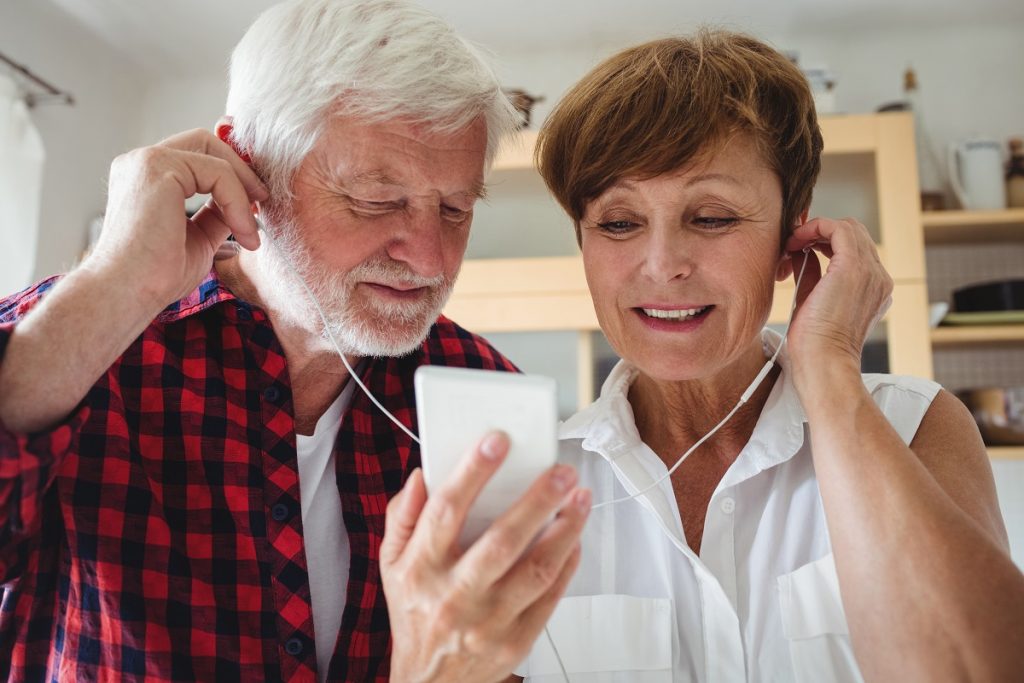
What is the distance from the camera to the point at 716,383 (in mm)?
1188

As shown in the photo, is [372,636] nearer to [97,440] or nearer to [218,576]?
[218,576]

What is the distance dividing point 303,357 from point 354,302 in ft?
0.39

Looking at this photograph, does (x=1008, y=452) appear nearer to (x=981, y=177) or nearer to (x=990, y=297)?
(x=990, y=297)

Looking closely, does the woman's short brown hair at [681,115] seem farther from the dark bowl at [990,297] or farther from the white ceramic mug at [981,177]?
the white ceramic mug at [981,177]

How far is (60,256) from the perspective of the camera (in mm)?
3432

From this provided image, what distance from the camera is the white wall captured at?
3217 millimetres

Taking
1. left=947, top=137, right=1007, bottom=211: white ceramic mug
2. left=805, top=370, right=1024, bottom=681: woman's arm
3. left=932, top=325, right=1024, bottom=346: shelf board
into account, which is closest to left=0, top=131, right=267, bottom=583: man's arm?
left=805, top=370, right=1024, bottom=681: woman's arm

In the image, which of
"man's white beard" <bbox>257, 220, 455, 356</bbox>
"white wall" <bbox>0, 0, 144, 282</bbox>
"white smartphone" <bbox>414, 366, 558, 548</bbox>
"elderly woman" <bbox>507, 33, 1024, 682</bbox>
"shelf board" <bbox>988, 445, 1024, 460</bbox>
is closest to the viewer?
"white smartphone" <bbox>414, 366, 558, 548</bbox>

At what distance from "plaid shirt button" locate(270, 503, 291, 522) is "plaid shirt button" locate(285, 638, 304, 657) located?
5.4 inches

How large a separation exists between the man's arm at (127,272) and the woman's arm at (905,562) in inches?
27.1

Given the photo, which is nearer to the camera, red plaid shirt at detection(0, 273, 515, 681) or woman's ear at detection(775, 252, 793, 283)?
red plaid shirt at detection(0, 273, 515, 681)

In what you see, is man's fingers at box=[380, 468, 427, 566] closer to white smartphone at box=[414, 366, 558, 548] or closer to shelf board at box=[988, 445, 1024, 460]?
white smartphone at box=[414, 366, 558, 548]

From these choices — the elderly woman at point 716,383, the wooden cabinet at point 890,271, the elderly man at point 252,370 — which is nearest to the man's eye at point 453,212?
the elderly man at point 252,370

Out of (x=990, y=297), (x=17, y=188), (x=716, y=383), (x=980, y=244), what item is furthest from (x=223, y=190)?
(x=980, y=244)
